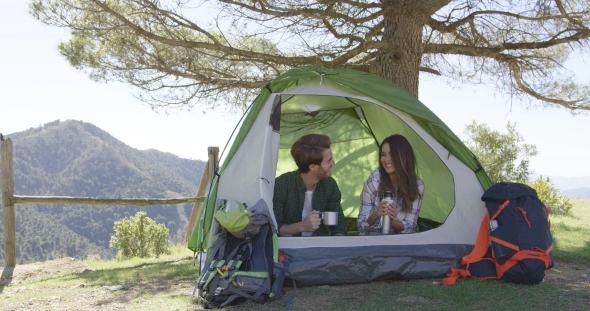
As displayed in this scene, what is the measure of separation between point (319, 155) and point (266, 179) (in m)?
0.42

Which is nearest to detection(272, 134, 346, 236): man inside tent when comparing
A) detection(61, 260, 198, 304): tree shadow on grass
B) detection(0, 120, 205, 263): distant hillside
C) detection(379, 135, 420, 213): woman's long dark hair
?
detection(379, 135, 420, 213): woman's long dark hair

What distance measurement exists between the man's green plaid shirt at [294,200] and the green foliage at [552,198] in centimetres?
689

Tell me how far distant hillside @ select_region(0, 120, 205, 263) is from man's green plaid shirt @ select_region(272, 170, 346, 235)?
166 ft

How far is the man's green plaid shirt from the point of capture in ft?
11.9

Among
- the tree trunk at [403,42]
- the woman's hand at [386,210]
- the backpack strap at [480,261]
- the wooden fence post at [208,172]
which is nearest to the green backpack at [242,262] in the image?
the woman's hand at [386,210]

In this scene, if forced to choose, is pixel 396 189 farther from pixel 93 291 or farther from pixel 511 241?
pixel 93 291

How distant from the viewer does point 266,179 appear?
341 centimetres

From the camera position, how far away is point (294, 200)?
367 centimetres

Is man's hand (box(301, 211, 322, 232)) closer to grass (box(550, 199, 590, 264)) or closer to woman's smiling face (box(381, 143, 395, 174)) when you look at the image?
woman's smiling face (box(381, 143, 395, 174))

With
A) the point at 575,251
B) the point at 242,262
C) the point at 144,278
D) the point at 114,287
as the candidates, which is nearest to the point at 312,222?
the point at 242,262

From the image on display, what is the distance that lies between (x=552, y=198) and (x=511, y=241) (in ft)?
23.8

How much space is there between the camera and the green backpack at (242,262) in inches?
114

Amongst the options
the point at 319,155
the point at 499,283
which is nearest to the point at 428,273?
the point at 499,283

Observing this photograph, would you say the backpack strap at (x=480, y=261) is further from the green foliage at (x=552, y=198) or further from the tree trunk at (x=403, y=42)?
the green foliage at (x=552, y=198)
